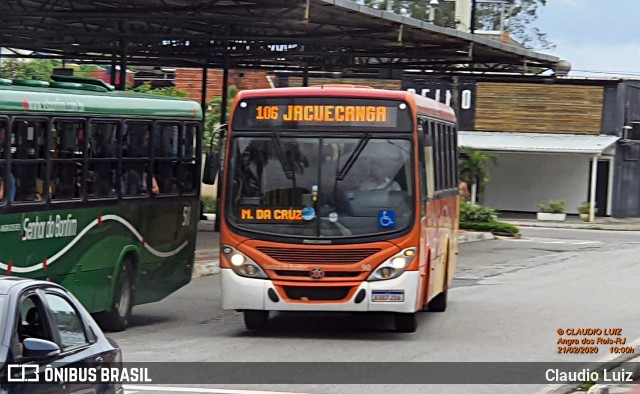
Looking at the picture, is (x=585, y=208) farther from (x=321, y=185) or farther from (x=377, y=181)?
(x=321, y=185)

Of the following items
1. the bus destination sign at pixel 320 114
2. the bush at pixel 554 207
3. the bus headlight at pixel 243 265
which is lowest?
the bush at pixel 554 207

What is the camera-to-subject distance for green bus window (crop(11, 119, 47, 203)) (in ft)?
43.5

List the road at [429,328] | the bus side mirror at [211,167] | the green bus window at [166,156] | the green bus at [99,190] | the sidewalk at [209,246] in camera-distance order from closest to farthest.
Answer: the green bus at [99,190] → the road at [429,328] → the bus side mirror at [211,167] → the green bus window at [166,156] → the sidewalk at [209,246]

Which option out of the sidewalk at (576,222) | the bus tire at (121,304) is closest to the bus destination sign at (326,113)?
the bus tire at (121,304)

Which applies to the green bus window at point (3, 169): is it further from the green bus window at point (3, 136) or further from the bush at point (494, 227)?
the bush at point (494, 227)

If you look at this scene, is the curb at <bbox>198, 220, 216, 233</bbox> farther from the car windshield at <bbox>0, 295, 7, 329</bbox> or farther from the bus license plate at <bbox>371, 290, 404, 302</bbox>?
the car windshield at <bbox>0, 295, 7, 329</bbox>

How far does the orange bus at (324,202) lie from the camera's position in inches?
588

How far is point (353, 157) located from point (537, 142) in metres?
38.4

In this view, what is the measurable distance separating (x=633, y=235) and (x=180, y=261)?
2984cm

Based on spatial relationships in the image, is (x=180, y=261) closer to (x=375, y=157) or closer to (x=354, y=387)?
(x=375, y=157)

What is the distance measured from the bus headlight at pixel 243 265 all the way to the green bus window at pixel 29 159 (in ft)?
7.98

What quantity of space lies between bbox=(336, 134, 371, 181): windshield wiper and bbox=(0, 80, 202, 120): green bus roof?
279 centimetres

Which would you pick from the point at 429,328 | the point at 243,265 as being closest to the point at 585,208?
the point at 429,328

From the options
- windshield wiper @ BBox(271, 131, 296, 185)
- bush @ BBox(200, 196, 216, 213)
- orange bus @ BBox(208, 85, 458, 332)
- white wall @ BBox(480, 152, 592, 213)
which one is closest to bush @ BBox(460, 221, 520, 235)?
bush @ BBox(200, 196, 216, 213)
